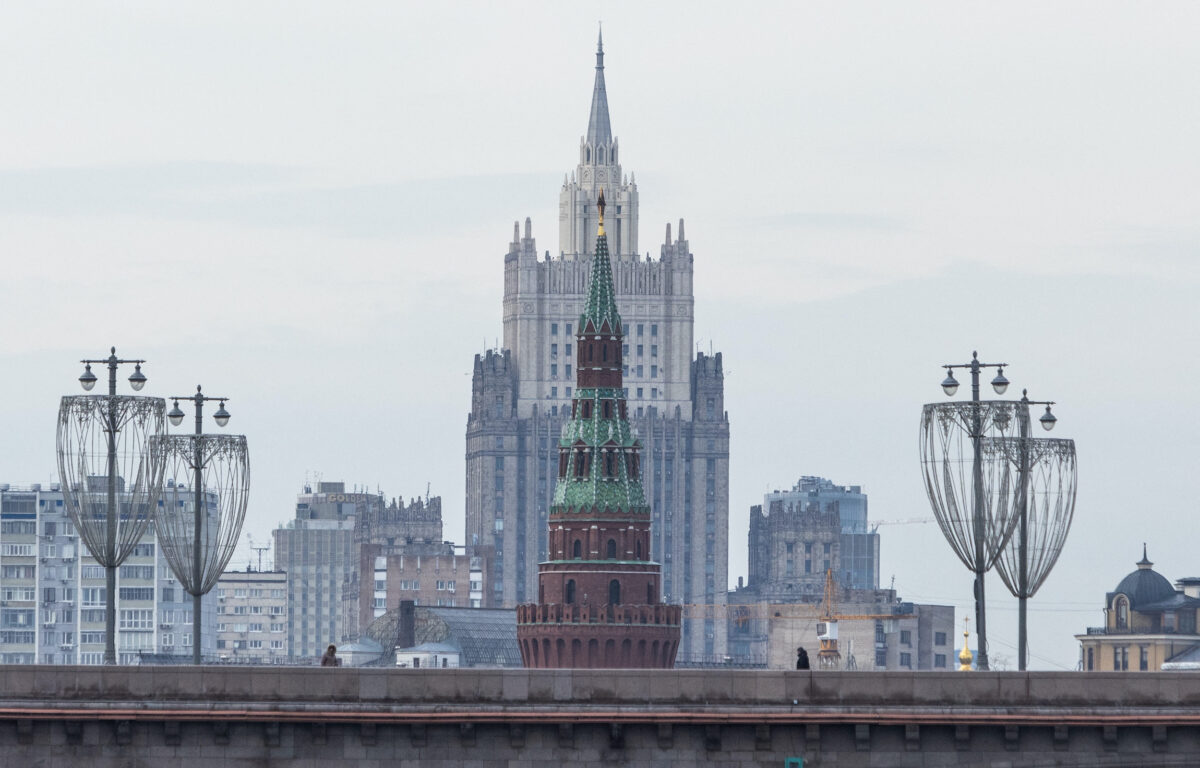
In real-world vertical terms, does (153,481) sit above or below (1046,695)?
above

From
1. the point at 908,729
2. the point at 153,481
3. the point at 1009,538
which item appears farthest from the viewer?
the point at 153,481

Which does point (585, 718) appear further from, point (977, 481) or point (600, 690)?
point (977, 481)

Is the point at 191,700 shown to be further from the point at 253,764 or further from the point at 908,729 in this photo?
the point at 908,729

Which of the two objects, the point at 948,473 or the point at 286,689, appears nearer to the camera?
the point at 286,689

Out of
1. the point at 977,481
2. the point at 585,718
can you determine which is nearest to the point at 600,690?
the point at 585,718

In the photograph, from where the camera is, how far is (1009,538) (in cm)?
9288

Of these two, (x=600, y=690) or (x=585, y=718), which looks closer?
(x=585, y=718)

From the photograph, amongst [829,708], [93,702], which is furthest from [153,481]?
[829,708]

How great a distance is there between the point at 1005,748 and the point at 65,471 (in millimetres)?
33479

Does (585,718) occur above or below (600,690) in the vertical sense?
below

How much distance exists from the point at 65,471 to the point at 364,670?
2188 cm

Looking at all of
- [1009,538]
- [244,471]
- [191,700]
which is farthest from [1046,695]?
[244,471]

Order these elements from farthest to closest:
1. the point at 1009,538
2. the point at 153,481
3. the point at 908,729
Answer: the point at 153,481 → the point at 1009,538 → the point at 908,729

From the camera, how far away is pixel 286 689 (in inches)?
3100
